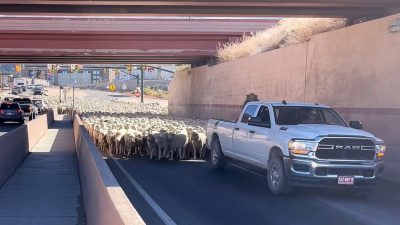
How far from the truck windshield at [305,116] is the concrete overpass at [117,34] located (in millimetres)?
28549

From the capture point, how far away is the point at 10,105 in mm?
42250

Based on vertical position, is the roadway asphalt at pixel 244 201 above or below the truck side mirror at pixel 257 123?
below

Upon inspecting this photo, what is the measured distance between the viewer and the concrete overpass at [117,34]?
40.5 meters

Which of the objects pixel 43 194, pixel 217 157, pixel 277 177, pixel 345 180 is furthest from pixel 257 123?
pixel 43 194

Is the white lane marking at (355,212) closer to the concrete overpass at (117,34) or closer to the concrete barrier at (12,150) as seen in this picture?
the concrete barrier at (12,150)

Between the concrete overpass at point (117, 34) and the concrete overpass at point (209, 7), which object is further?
the concrete overpass at point (117, 34)

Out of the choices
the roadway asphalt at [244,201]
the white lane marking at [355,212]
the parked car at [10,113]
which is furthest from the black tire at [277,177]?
the parked car at [10,113]

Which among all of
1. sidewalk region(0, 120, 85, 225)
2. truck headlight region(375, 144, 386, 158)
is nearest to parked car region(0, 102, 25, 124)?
sidewalk region(0, 120, 85, 225)

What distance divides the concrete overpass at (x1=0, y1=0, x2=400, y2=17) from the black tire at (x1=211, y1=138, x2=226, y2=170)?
6.53 metres

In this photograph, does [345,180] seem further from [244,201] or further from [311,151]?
[244,201]

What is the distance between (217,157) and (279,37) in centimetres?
1922

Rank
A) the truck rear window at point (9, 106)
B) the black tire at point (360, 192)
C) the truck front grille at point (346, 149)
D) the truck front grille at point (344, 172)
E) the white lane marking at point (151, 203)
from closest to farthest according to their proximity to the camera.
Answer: the white lane marking at point (151, 203) → the truck front grille at point (344, 172) → the truck front grille at point (346, 149) → the black tire at point (360, 192) → the truck rear window at point (9, 106)

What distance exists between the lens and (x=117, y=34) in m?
41.2

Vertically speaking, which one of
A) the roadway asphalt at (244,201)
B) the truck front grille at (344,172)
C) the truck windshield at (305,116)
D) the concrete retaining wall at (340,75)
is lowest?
the roadway asphalt at (244,201)
